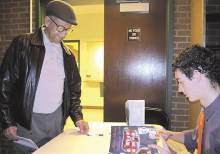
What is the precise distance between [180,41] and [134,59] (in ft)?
2.09

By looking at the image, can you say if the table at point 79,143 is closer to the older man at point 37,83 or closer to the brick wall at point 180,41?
the older man at point 37,83

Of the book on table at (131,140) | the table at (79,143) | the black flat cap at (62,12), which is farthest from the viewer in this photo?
the black flat cap at (62,12)

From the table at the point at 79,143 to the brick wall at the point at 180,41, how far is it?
73.1 inches

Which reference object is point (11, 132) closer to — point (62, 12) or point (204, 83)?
point (62, 12)

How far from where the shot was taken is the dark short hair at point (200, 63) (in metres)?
1.35

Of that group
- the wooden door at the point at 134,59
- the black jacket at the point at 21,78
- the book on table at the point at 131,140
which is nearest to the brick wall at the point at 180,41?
the wooden door at the point at 134,59

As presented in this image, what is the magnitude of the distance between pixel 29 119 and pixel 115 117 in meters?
2.13

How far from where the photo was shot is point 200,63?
136 centimetres

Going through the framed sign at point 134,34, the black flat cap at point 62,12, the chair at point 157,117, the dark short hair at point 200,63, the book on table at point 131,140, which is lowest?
the chair at point 157,117

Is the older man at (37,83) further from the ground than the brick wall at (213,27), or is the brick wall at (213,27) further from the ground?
the brick wall at (213,27)

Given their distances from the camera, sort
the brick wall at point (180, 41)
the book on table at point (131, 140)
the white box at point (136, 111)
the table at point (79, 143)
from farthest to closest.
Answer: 1. the brick wall at point (180, 41)
2. the white box at point (136, 111)
3. the table at point (79, 143)
4. the book on table at point (131, 140)

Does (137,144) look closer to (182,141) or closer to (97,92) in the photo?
(182,141)

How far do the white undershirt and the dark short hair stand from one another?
107 centimetres

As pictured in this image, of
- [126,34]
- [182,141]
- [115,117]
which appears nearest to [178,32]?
[126,34]
